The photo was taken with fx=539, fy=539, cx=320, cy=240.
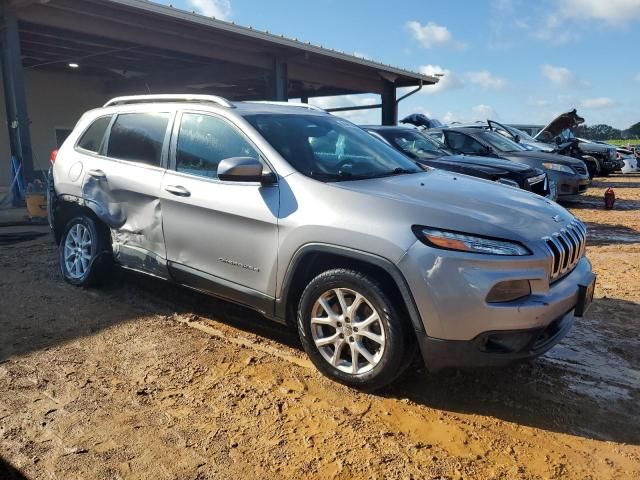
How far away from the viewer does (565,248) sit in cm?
313

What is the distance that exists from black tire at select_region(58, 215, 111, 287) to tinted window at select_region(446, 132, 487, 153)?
7662 mm

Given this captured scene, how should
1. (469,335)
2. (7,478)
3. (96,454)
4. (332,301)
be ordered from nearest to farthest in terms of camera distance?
(7,478) → (96,454) → (469,335) → (332,301)

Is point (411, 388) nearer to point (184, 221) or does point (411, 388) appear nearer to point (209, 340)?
point (209, 340)

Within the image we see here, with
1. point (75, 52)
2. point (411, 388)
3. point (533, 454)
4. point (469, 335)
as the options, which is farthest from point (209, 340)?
point (75, 52)

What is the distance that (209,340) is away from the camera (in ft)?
12.9

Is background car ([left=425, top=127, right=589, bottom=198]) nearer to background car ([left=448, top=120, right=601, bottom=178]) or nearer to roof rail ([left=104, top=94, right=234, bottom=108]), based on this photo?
background car ([left=448, top=120, right=601, bottom=178])

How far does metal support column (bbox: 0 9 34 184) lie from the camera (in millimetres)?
9891

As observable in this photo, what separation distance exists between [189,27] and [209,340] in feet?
32.0

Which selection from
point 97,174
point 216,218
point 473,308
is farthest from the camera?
point 97,174

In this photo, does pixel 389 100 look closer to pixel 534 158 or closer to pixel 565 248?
pixel 534 158

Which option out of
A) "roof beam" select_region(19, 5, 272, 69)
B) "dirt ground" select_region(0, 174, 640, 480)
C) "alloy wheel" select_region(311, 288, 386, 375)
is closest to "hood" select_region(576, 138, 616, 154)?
"roof beam" select_region(19, 5, 272, 69)

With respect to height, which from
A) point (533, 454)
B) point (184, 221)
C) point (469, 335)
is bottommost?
point (533, 454)

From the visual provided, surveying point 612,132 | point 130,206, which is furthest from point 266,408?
point 612,132

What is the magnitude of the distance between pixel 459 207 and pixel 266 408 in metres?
1.57
